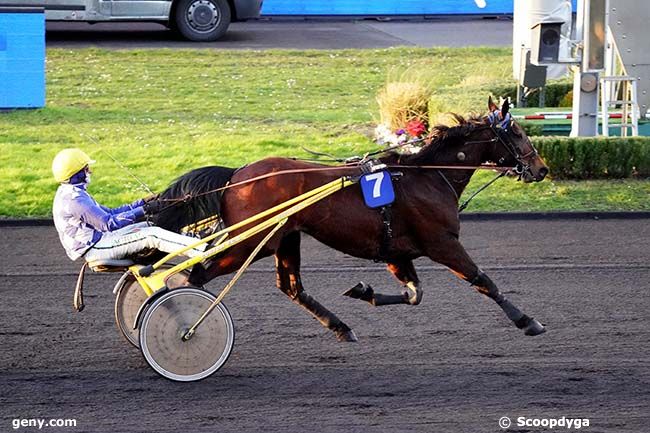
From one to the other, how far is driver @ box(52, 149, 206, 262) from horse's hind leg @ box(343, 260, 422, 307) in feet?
3.80

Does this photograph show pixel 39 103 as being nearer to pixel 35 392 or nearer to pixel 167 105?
pixel 167 105

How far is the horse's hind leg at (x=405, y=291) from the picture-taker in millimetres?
7469

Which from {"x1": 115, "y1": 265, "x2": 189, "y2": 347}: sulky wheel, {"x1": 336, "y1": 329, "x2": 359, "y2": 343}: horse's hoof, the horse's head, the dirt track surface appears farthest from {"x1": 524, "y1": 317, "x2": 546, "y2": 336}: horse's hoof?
{"x1": 115, "y1": 265, "x2": 189, "y2": 347}: sulky wheel

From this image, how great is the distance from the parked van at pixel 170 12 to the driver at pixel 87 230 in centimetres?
1218

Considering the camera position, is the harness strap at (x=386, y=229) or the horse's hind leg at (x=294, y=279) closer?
A: the harness strap at (x=386, y=229)

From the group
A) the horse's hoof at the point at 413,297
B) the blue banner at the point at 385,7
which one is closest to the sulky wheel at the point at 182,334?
the horse's hoof at the point at 413,297

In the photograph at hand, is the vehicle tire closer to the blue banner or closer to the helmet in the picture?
the blue banner

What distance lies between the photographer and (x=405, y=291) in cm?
753

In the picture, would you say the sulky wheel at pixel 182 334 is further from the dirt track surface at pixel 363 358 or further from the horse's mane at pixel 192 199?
the horse's mane at pixel 192 199

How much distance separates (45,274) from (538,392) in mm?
4472

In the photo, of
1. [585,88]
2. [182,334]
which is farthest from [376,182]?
[585,88]

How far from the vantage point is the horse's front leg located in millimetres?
7148

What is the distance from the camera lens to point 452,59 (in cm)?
1895

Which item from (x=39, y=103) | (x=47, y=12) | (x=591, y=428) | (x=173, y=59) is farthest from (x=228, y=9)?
(x=591, y=428)
